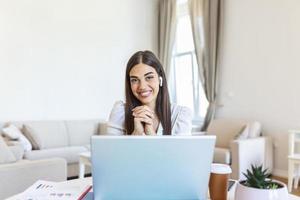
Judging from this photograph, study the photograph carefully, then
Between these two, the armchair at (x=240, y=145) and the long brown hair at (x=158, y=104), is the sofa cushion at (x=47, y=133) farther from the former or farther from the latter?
the long brown hair at (x=158, y=104)

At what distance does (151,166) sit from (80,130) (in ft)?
13.0

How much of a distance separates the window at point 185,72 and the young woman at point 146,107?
3.78 m

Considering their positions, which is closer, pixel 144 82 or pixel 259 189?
pixel 259 189

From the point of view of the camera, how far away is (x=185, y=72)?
5.52 m

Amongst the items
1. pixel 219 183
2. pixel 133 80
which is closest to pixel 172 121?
pixel 133 80

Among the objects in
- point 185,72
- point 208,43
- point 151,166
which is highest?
point 208,43

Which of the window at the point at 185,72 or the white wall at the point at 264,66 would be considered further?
the window at the point at 185,72

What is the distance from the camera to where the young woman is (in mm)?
1292

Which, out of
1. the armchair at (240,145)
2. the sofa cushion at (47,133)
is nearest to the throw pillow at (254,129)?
the armchair at (240,145)

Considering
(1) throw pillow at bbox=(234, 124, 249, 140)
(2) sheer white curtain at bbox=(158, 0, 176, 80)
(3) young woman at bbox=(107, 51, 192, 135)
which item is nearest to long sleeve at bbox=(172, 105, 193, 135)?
(3) young woman at bbox=(107, 51, 192, 135)

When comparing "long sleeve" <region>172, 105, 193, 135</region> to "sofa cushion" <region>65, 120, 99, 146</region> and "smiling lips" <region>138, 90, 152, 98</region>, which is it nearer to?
"smiling lips" <region>138, 90, 152, 98</region>

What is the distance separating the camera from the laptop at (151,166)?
833 millimetres

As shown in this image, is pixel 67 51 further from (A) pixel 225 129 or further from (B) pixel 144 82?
(B) pixel 144 82

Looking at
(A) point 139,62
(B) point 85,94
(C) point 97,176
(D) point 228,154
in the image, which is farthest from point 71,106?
(C) point 97,176
